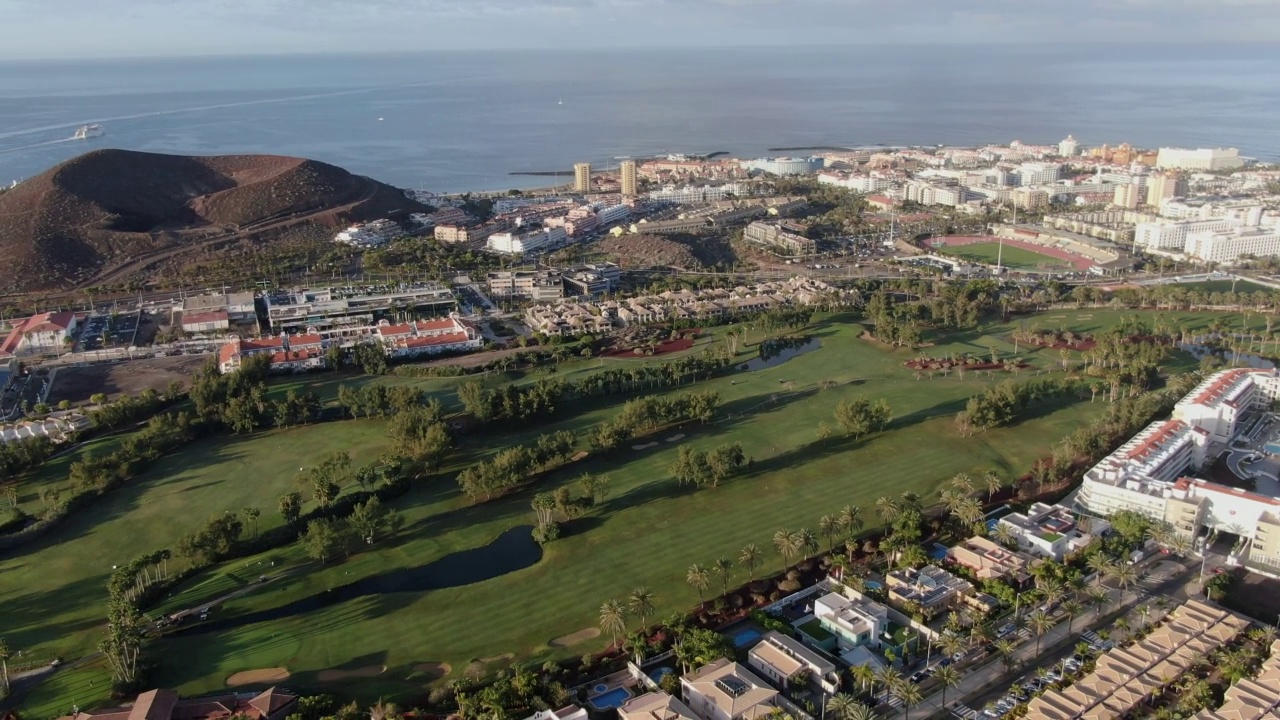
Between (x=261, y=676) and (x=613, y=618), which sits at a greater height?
(x=613, y=618)

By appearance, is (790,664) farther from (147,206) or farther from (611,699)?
(147,206)

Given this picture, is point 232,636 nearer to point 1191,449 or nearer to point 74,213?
point 1191,449

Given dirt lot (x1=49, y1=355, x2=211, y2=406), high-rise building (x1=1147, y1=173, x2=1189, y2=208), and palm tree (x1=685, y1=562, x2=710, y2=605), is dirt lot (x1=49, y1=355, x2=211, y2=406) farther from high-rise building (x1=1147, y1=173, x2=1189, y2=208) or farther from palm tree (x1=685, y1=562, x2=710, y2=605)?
high-rise building (x1=1147, y1=173, x2=1189, y2=208)

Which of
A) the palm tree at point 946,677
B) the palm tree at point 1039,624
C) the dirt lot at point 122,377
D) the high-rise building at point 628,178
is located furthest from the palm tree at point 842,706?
the high-rise building at point 628,178

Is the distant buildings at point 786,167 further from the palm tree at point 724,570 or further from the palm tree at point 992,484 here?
the palm tree at point 724,570

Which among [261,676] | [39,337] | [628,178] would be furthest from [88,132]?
[261,676]

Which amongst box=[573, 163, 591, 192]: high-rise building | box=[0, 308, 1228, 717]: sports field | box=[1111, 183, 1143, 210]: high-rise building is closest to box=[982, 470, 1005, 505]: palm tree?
box=[0, 308, 1228, 717]: sports field
